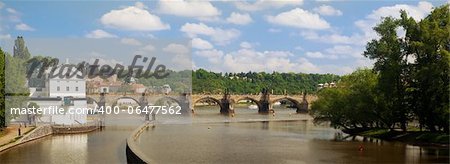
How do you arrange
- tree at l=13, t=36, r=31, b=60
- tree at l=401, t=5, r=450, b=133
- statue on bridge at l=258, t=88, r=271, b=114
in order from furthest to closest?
statue on bridge at l=258, t=88, r=271, b=114
tree at l=13, t=36, r=31, b=60
tree at l=401, t=5, r=450, b=133

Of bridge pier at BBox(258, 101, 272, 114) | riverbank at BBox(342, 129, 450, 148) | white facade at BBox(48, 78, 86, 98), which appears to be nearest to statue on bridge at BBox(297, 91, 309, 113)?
bridge pier at BBox(258, 101, 272, 114)

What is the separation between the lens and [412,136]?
4819 centimetres

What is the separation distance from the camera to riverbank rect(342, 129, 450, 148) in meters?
42.8

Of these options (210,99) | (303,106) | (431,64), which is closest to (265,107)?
(303,106)

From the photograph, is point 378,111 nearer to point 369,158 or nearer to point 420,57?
point 420,57

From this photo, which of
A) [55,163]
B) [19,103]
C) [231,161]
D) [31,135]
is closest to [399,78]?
[231,161]

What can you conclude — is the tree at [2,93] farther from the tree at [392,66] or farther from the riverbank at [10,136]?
the tree at [392,66]

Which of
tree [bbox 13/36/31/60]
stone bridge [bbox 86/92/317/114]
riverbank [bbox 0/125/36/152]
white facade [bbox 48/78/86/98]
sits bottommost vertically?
riverbank [bbox 0/125/36/152]

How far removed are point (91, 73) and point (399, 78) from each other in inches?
1671

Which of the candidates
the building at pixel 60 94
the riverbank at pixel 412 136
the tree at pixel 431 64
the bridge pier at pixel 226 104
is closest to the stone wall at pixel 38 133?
the building at pixel 60 94

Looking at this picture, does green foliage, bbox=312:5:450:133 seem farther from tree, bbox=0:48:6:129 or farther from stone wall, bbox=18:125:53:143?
tree, bbox=0:48:6:129

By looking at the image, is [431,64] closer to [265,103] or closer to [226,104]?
[226,104]

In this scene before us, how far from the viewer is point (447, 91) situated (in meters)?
41.5

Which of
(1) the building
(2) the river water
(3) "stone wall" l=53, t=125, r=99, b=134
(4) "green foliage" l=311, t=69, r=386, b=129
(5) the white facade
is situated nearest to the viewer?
(2) the river water
